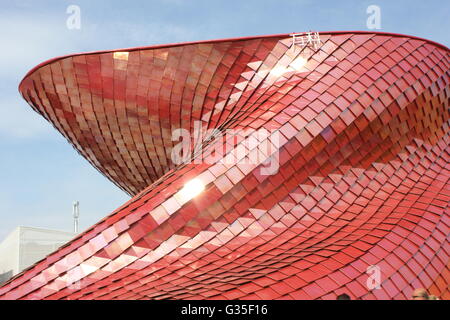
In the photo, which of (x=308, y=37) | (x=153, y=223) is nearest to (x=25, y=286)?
(x=153, y=223)

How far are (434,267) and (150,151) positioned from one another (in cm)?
1114

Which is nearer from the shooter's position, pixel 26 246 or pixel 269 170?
pixel 269 170

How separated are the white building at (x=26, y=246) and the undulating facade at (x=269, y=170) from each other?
12226 mm

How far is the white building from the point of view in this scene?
27875 mm

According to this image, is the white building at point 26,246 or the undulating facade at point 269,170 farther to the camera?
the white building at point 26,246

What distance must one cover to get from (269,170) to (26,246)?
65.1ft

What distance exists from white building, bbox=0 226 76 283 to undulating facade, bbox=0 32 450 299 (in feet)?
40.1

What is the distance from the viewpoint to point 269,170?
42.5ft

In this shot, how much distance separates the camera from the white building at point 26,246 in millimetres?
27875

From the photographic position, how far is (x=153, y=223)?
1213 centimetres

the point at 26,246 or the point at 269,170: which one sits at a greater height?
the point at 26,246

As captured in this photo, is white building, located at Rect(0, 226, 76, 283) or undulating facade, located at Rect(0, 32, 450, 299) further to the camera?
white building, located at Rect(0, 226, 76, 283)
